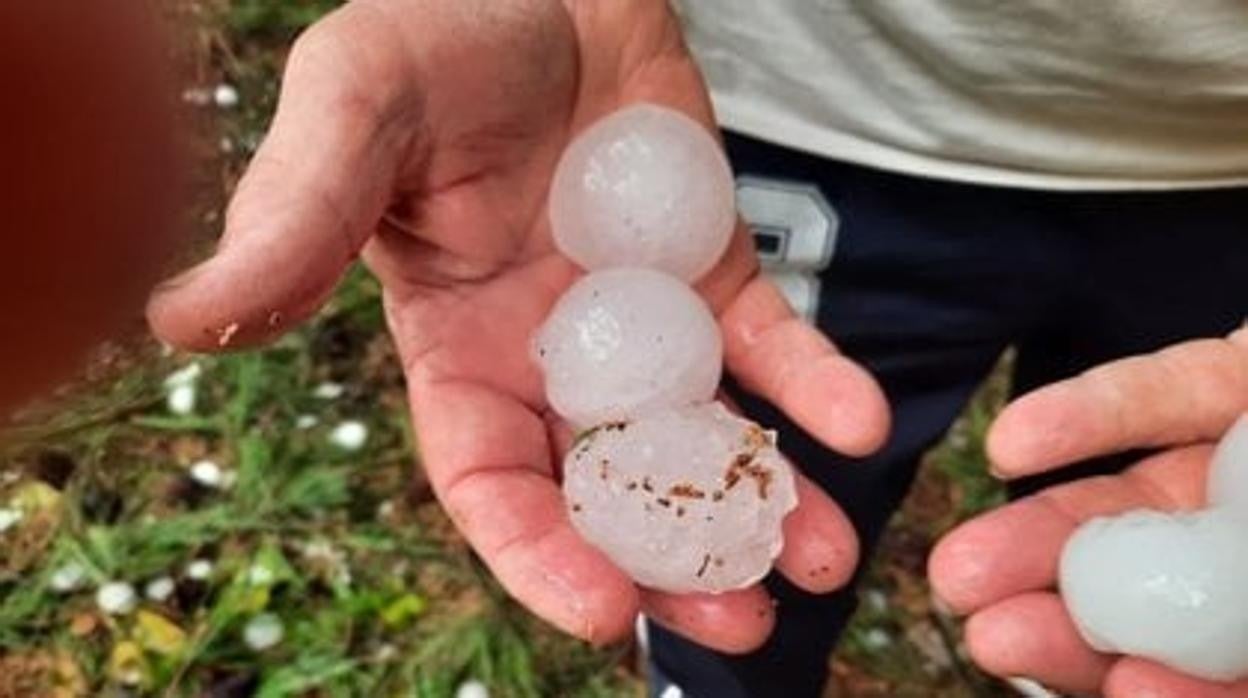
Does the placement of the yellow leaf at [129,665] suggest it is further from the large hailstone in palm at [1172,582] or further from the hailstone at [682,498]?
the large hailstone in palm at [1172,582]

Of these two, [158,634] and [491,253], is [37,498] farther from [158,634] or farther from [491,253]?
[491,253]

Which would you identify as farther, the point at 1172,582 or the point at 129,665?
the point at 129,665

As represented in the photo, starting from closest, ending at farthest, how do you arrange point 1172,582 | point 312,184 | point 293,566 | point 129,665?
point 312,184
point 1172,582
point 129,665
point 293,566

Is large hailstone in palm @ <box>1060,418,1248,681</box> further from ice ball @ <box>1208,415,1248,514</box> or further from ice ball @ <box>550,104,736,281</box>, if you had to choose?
ice ball @ <box>550,104,736,281</box>

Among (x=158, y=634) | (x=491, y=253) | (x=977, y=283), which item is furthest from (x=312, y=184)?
(x=158, y=634)

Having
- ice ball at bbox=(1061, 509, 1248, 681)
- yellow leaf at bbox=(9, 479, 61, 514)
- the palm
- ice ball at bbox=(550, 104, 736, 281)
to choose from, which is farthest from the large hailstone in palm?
yellow leaf at bbox=(9, 479, 61, 514)

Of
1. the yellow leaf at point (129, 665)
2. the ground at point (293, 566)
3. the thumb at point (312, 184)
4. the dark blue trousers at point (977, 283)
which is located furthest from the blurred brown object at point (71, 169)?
the yellow leaf at point (129, 665)
